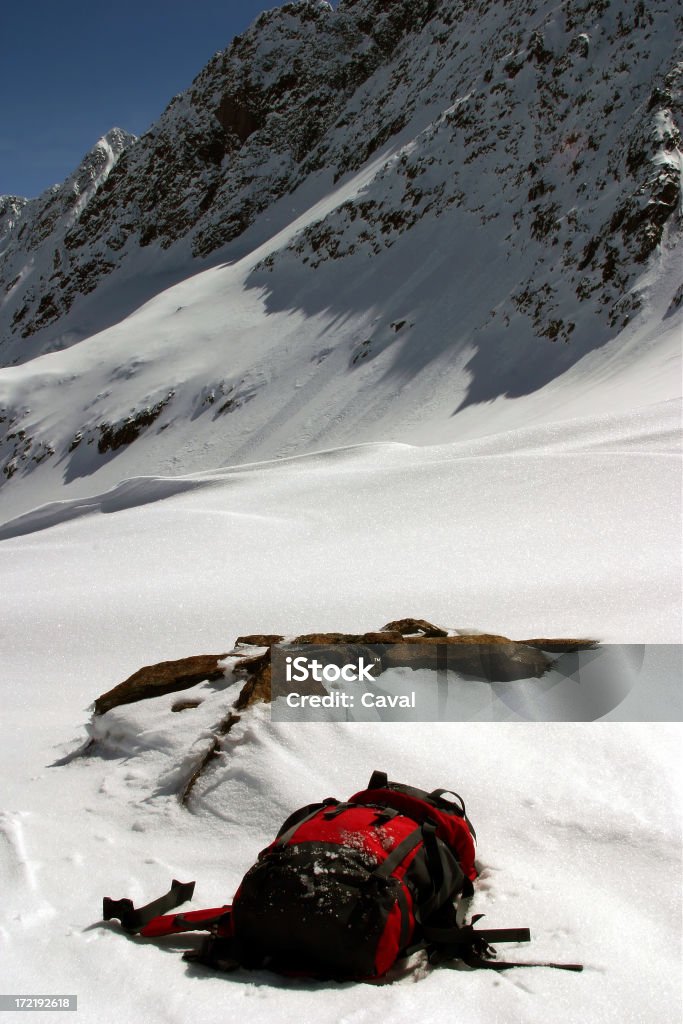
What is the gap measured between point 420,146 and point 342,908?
39392mm

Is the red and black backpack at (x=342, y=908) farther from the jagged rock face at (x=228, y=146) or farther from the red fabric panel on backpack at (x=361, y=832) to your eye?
the jagged rock face at (x=228, y=146)

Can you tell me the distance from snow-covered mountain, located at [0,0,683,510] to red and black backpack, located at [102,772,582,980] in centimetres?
1731

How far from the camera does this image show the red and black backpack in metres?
1.84

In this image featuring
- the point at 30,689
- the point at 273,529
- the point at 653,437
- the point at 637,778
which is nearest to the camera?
the point at 637,778

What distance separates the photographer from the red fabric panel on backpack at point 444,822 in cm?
222

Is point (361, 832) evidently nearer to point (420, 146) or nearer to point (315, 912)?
point (315, 912)

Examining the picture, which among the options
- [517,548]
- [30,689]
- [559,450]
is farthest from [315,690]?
[559,450]

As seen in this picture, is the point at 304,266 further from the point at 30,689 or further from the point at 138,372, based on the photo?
the point at 30,689

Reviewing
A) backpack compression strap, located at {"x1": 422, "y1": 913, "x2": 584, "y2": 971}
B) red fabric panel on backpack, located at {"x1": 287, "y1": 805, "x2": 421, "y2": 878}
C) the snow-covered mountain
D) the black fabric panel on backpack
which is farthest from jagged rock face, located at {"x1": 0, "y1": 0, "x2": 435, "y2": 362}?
backpack compression strap, located at {"x1": 422, "y1": 913, "x2": 584, "y2": 971}

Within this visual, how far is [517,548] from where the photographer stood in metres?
5.92

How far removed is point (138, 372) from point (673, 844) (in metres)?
37.3

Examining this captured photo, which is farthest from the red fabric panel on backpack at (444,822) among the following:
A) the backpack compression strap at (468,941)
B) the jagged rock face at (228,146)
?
the jagged rock face at (228,146)

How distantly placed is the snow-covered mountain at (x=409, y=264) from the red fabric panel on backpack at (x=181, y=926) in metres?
17.6
